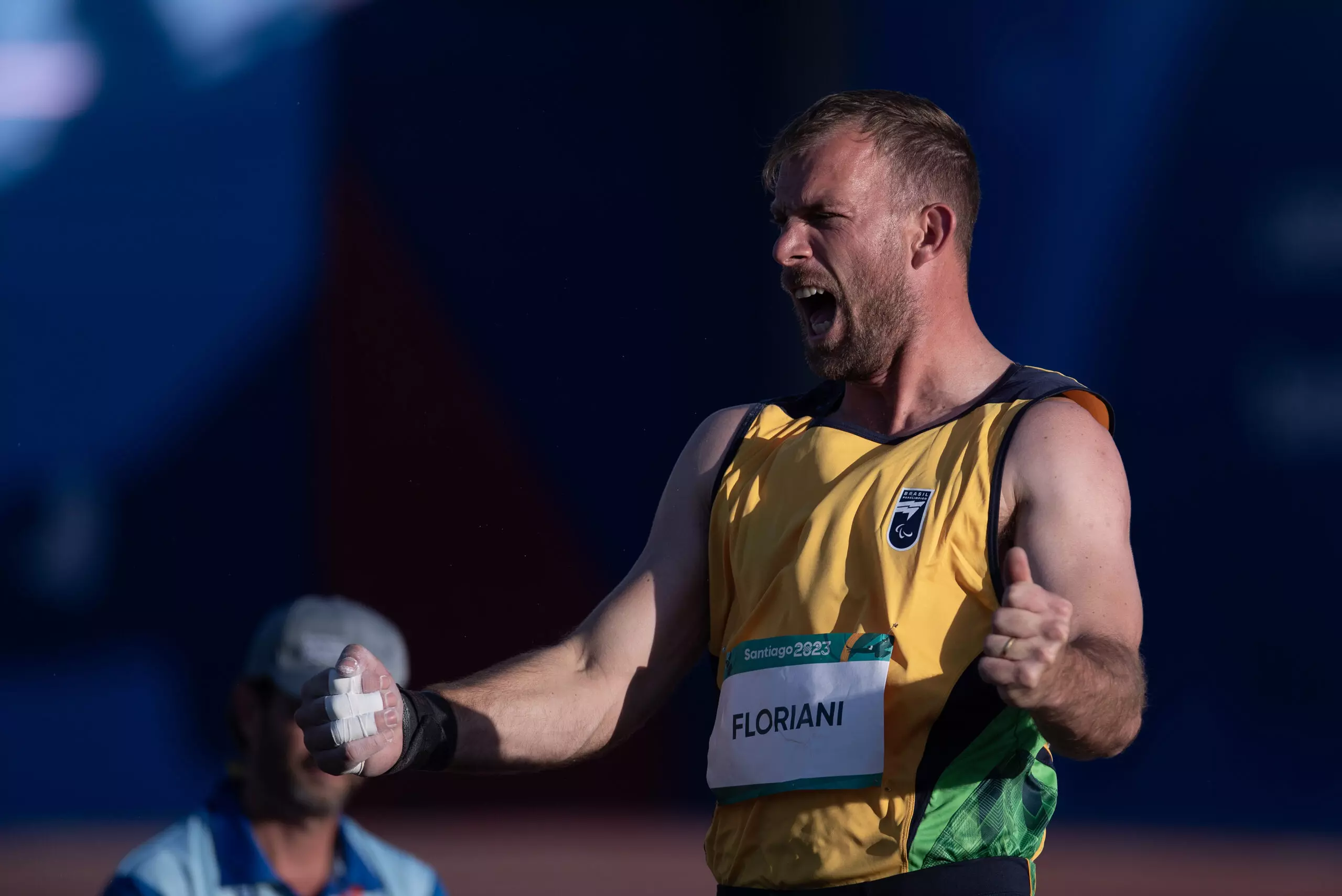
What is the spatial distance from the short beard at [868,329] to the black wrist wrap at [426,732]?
29.3 inches

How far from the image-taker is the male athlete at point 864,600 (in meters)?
1.99

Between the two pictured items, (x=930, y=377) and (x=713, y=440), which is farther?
(x=713, y=440)

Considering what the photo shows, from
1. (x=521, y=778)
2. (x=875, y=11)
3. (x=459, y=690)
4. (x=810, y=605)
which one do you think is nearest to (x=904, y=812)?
(x=810, y=605)

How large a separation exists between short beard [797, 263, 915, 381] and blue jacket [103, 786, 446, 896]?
134 centimetres

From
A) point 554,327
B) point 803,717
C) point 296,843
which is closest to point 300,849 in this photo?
point 296,843

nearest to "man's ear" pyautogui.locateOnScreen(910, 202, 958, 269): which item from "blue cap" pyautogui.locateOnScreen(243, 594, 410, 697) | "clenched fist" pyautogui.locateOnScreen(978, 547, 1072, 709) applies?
"clenched fist" pyautogui.locateOnScreen(978, 547, 1072, 709)

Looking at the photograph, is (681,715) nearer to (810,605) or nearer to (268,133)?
(268,133)

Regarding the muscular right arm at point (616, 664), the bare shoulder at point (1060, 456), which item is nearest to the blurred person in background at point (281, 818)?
the muscular right arm at point (616, 664)

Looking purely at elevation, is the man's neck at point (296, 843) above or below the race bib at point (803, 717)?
below

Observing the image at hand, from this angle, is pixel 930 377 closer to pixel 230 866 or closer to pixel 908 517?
pixel 908 517

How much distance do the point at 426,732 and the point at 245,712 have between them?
1166 mm

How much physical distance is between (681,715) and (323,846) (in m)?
3.06

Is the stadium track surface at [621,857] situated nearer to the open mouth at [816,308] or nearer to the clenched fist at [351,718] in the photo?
the open mouth at [816,308]

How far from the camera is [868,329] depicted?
93.2 inches
